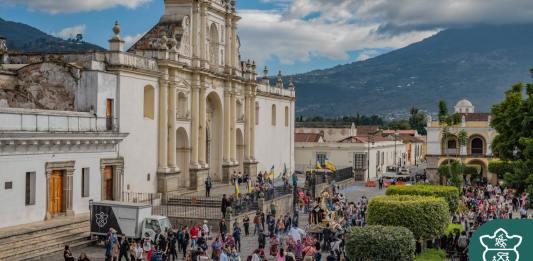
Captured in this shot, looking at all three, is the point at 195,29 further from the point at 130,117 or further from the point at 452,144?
the point at 452,144

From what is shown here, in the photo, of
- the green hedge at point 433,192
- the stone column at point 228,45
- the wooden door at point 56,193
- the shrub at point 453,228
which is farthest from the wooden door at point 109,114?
the shrub at point 453,228

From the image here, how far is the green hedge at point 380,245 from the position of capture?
76.6ft

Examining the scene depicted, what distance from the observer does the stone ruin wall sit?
31.9 m

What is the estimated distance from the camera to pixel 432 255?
27891 mm

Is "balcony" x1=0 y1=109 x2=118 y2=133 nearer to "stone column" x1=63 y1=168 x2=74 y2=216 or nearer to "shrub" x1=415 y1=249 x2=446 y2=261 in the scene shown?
"stone column" x1=63 y1=168 x2=74 y2=216

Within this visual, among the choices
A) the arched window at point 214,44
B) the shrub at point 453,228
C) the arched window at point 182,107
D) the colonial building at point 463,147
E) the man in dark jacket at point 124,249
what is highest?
the arched window at point 214,44

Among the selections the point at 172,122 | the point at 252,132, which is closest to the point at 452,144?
the point at 252,132

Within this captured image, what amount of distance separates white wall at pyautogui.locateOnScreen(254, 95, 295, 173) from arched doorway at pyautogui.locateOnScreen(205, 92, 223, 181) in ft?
20.3

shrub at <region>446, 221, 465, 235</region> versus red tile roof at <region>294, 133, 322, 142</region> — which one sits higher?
red tile roof at <region>294, 133, 322, 142</region>

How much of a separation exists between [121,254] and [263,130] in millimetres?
31301

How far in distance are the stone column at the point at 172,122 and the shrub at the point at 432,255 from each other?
15548 mm

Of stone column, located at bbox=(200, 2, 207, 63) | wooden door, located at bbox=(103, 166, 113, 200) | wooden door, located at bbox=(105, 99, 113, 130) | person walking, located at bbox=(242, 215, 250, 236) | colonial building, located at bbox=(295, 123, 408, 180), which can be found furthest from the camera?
colonial building, located at bbox=(295, 123, 408, 180)

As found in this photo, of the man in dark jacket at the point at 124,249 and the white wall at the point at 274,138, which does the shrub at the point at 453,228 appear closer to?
the man in dark jacket at the point at 124,249

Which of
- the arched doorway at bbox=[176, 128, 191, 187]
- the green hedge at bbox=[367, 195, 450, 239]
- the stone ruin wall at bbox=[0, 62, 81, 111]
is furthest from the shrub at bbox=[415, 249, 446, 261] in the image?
the arched doorway at bbox=[176, 128, 191, 187]
